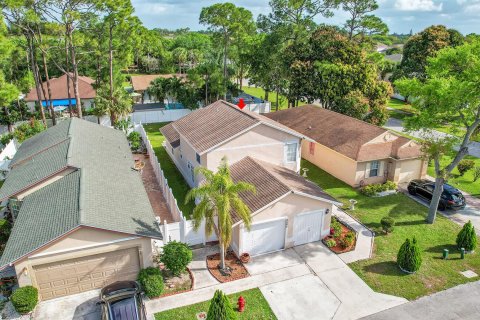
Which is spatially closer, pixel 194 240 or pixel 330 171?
pixel 194 240

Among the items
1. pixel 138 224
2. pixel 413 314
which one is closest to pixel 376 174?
pixel 413 314

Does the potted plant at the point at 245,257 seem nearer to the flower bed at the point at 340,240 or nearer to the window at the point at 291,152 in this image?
the flower bed at the point at 340,240

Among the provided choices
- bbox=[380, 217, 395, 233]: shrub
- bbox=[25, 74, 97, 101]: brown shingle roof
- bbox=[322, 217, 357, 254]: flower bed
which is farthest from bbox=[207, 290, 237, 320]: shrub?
bbox=[25, 74, 97, 101]: brown shingle roof

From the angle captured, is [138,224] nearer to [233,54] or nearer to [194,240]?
[194,240]

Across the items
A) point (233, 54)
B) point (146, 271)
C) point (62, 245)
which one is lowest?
point (146, 271)

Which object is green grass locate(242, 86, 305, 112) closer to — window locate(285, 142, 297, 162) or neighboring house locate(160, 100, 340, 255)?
neighboring house locate(160, 100, 340, 255)

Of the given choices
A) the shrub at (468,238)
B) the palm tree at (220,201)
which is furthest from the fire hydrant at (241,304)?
the shrub at (468,238)

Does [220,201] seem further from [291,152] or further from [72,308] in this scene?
[291,152]

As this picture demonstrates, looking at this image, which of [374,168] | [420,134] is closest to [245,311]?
[374,168]
